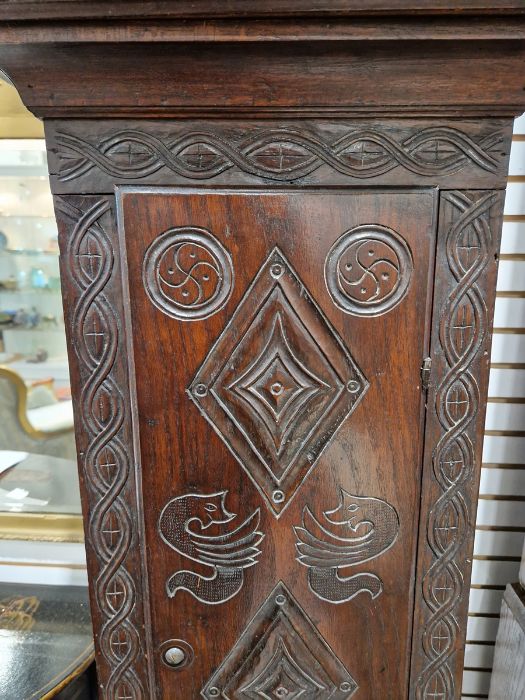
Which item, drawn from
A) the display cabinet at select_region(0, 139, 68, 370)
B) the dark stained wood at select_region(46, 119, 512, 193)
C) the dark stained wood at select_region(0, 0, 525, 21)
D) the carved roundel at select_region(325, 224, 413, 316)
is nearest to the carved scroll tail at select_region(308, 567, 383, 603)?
the carved roundel at select_region(325, 224, 413, 316)

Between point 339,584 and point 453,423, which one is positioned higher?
point 453,423

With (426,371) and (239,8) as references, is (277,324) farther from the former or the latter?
(239,8)

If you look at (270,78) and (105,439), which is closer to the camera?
(270,78)

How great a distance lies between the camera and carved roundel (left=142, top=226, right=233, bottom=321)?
2.71 feet

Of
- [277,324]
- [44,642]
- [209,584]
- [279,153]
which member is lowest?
[44,642]

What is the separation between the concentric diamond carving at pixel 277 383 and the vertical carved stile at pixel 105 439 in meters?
0.16

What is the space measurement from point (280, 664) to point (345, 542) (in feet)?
0.92

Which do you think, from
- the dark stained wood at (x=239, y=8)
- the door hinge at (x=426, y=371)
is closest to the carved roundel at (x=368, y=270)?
the door hinge at (x=426, y=371)

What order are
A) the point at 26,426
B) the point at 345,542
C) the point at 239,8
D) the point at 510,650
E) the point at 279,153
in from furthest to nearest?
1. the point at 26,426
2. the point at 510,650
3. the point at 345,542
4. the point at 279,153
5. the point at 239,8

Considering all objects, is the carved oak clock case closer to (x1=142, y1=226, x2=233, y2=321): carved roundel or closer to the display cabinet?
(x1=142, y1=226, x2=233, y2=321): carved roundel

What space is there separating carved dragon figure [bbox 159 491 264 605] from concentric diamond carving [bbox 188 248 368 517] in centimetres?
8

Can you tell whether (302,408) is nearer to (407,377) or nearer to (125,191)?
(407,377)

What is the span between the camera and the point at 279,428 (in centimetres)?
88

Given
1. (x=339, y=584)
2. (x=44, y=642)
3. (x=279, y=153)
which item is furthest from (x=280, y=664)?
(x=279, y=153)
